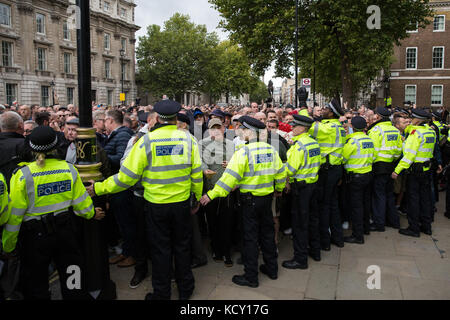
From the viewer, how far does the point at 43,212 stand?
326 cm

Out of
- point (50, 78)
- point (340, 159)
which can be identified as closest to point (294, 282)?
point (340, 159)

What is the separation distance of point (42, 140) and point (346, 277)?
381 centimetres

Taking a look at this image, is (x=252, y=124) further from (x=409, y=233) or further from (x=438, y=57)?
(x=438, y=57)

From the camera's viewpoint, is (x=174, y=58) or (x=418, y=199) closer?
(x=418, y=199)

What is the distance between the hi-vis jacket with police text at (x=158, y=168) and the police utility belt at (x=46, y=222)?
1.36ft

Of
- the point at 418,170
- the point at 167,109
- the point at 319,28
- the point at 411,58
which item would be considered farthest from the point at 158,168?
the point at 411,58

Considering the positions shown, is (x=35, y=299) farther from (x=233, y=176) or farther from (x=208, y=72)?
(x=208, y=72)

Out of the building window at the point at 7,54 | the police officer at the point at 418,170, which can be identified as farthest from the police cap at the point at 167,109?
the building window at the point at 7,54

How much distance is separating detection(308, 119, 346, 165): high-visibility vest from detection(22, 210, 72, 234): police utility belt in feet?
11.9

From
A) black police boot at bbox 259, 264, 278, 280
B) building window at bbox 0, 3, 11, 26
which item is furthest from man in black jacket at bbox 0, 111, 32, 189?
building window at bbox 0, 3, 11, 26

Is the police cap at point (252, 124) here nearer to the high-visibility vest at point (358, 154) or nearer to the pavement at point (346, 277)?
the pavement at point (346, 277)

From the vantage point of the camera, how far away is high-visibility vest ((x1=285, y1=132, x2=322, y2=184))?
15.6ft

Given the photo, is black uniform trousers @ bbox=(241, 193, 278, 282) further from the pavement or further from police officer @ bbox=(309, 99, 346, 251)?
police officer @ bbox=(309, 99, 346, 251)

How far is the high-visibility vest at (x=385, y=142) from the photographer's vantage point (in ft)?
20.6
